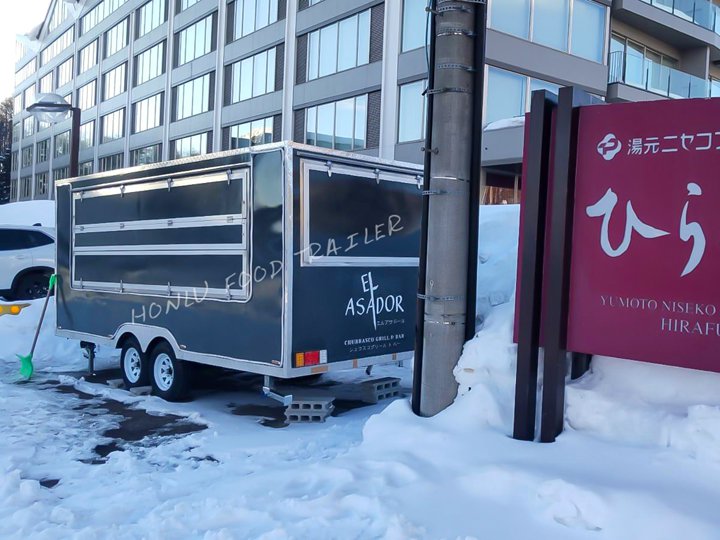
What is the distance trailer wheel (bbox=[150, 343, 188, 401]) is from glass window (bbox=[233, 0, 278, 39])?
23.4 m

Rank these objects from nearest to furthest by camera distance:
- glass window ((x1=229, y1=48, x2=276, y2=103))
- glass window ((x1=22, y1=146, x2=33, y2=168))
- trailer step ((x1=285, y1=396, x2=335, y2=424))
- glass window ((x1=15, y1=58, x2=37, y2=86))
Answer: trailer step ((x1=285, y1=396, x2=335, y2=424)) → glass window ((x1=229, y1=48, x2=276, y2=103)) → glass window ((x1=22, y1=146, x2=33, y2=168)) → glass window ((x1=15, y1=58, x2=37, y2=86))

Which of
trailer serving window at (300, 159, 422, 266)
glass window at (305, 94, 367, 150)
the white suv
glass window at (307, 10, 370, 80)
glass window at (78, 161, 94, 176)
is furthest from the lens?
glass window at (78, 161, 94, 176)

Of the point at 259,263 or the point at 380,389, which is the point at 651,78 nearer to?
the point at 380,389

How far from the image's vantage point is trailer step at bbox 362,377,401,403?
7.88 m

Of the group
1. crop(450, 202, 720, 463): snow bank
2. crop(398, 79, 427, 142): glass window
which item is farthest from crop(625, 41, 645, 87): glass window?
crop(450, 202, 720, 463): snow bank

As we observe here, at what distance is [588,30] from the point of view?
2359cm

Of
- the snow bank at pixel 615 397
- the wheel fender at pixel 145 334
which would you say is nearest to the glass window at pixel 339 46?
the wheel fender at pixel 145 334

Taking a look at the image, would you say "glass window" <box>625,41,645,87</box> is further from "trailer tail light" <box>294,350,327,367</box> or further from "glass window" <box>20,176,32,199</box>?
"glass window" <box>20,176,32,199</box>

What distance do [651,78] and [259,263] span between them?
22237 millimetres

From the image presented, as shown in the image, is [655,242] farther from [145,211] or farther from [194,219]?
[145,211]

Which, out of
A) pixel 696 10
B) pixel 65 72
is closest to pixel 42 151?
pixel 65 72

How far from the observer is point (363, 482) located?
14.8 feet

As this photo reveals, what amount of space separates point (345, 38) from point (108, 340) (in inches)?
724

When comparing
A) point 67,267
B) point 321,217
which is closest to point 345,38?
point 67,267
